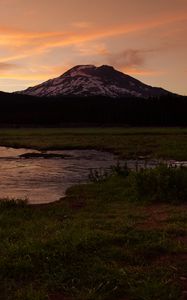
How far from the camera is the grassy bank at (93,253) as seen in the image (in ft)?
29.4

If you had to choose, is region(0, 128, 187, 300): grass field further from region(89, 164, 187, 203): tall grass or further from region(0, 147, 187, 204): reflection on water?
region(0, 147, 187, 204): reflection on water

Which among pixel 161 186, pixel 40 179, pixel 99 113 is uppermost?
pixel 99 113

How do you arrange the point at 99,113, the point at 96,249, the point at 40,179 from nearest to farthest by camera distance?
the point at 96,249, the point at 40,179, the point at 99,113

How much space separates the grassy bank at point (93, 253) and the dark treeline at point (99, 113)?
132m

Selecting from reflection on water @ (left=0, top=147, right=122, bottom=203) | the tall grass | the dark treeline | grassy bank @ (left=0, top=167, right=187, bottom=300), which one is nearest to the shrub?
the tall grass

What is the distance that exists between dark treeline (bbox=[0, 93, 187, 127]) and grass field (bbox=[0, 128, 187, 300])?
428 feet

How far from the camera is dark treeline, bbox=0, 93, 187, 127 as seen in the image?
15075 centimetres

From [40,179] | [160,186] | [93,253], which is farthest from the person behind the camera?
[40,179]

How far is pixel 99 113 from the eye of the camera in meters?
167

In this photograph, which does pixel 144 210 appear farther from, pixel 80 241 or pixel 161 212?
pixel 80 241

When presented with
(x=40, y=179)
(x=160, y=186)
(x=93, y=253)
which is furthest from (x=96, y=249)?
(x=40, y=179)

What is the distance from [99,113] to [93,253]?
6175 inches

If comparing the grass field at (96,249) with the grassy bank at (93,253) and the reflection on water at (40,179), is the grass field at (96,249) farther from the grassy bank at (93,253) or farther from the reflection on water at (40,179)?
the reflection on water at (40,179)

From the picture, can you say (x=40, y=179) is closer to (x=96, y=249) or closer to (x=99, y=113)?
(x=96, y=249)
